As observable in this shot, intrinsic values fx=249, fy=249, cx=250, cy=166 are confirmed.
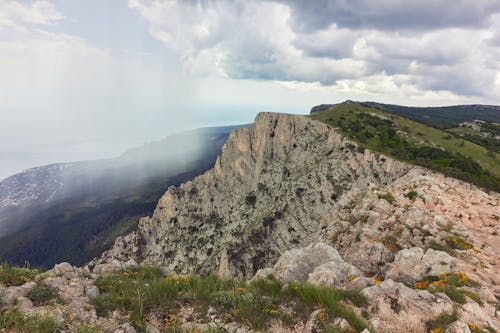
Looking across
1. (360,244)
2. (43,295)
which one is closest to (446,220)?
(360,244)

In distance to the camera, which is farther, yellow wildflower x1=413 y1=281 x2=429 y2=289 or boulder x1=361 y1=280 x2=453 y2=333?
yellow wildflower x1=413 y1=281 x2=429 y2=289

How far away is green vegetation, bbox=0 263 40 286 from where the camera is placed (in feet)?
34.4

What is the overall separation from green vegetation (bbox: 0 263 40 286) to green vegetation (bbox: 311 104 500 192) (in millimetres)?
73896

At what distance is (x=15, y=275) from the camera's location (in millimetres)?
11094

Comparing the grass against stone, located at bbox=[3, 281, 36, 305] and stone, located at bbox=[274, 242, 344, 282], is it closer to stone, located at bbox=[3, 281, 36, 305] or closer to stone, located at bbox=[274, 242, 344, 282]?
stone, located at bbox=[3, 281, 36, 305]

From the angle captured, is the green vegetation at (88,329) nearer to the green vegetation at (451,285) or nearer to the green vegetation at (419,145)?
the green vegetation at (451,285)

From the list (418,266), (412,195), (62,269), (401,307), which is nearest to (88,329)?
(62,269)

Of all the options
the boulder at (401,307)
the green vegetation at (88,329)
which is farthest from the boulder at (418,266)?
the green vegetation at (88,329)

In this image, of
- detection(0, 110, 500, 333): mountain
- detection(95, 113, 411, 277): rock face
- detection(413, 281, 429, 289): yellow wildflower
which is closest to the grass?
detection(0, 110, 500, 333): mountain

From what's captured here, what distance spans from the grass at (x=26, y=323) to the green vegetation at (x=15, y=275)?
10.9 feet

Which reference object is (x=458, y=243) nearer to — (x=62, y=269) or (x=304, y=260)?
Answer: (x=304, y=260)

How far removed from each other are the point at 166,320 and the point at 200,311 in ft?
4.24

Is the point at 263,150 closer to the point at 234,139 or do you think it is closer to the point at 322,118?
the point at 234,139

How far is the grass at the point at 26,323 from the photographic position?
7410 millimetres
